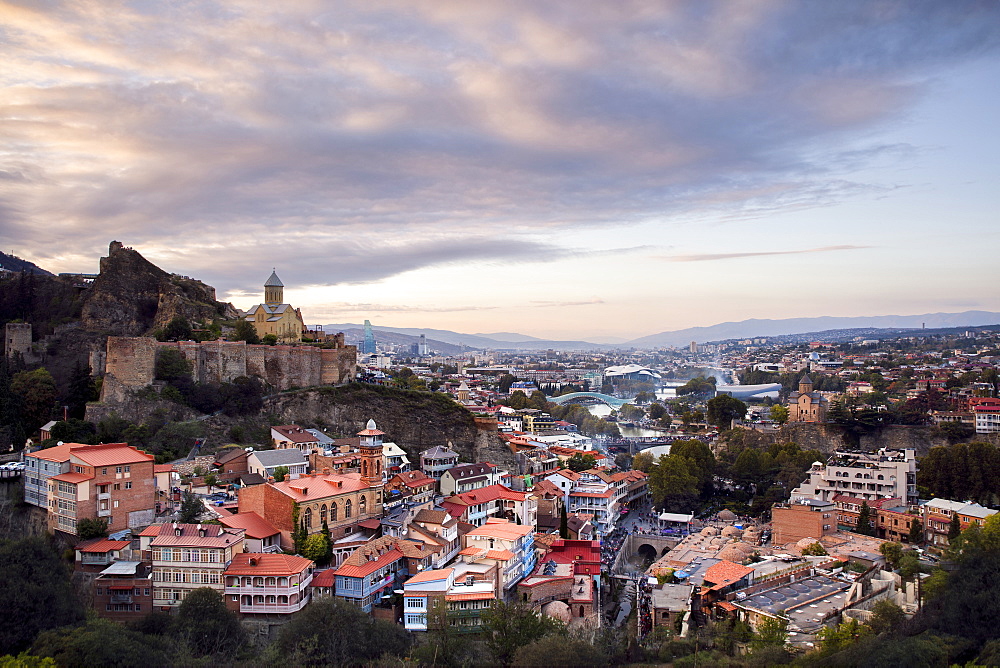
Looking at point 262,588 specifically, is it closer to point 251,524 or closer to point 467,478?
point 251,524

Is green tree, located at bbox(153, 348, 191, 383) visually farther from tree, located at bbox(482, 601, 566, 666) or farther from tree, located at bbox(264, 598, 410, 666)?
tree, located at bbox(482, 601, 566, 666)

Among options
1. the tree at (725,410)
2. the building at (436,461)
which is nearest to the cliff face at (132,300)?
the building at (436,461)

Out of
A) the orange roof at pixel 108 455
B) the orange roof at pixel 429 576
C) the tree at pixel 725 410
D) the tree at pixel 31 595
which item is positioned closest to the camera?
the tree at pixel 31 595

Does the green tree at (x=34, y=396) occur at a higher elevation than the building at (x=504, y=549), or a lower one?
higher

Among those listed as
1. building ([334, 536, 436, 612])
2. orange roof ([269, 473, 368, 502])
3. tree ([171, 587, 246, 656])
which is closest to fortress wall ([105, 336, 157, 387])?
orange roof ([269, 473, 368, 502])

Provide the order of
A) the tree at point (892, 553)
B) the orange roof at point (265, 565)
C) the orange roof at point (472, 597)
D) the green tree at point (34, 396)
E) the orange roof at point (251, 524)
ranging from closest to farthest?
1. the orange roof at point (265, 565)
2. the orange roof at point (472, 597)
3. the orange roof at point (251, 524)
4. the tree at point (892, 553)
5. the green tree at point (34, 396)

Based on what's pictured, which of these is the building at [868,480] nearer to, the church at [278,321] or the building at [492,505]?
the building at [492,505]

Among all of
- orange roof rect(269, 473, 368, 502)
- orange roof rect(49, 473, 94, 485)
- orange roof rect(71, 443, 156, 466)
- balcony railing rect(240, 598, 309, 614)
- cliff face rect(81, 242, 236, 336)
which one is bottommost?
balcony railing rect(240, 598, 309, 614)
